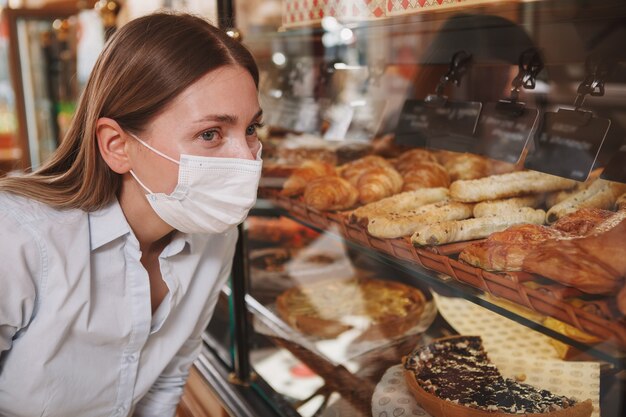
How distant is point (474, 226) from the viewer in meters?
1.24

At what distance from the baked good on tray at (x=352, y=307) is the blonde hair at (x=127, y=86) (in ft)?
2.70

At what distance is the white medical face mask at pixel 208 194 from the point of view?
48.9 inches

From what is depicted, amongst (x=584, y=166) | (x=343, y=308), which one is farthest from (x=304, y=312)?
(x=584, y=166)

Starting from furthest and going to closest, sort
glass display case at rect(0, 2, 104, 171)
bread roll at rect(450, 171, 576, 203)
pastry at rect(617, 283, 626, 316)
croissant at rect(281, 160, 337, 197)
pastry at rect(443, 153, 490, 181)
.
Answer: glass display case at rect(0, 2, 104, 171) → croissant at rect(281, 160, 337, 197) → pastry at rect(443, 153, 490, 181) → bread roll at rect(450, 171, 576, 203) → pastry at rect(617, 283, 626, 316)

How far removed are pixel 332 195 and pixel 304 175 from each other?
0.24 meters

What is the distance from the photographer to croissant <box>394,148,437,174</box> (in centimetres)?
165

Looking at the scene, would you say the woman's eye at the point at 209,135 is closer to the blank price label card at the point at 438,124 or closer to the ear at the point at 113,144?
the ear at the point at 113,144

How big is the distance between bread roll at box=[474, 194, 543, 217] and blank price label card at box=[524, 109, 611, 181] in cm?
7

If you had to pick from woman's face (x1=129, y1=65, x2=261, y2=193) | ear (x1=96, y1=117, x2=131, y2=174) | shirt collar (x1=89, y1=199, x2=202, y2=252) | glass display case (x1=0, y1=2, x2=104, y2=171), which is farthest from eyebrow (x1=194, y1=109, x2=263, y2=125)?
glass display case (x1=0, y1=2, x2=104, y2=171)

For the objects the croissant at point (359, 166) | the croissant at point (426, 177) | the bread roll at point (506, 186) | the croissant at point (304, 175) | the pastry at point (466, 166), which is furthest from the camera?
the croissant at point (304, 175)

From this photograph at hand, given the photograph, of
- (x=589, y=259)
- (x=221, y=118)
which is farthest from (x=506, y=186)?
(x=221, y=118)

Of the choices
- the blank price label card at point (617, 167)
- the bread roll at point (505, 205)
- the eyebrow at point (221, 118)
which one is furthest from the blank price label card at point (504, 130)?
the eyebrow at point (221, 118)

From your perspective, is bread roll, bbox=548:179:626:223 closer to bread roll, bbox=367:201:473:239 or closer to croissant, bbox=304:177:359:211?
bread roll, bbox=367:201:473:239

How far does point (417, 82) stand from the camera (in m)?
1.72
